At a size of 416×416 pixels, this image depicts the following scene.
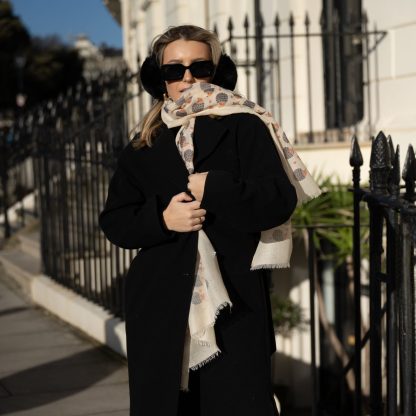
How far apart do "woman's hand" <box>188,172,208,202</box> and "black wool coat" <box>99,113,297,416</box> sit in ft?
0.23

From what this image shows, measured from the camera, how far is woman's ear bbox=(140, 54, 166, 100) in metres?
3.02

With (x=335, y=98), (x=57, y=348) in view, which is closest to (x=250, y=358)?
(x=57, y=348)

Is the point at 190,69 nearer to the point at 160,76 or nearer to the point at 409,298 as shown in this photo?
the point at 160,76

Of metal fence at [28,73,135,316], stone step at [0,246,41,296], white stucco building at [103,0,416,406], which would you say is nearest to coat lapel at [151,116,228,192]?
metal fence at [28,73,135,316]

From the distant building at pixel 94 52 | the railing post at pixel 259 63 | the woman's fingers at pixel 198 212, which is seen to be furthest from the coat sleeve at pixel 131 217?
the distant building at pixel 94 52

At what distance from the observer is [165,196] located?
9.31ft

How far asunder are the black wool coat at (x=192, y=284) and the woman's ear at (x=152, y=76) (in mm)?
237

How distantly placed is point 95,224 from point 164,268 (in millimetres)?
4653

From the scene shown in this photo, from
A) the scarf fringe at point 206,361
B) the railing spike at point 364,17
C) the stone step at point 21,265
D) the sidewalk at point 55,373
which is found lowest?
the sidewalk at point 55,373

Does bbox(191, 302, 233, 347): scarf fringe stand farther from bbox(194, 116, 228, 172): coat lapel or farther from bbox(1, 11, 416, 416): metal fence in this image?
bbox(1, 11, 416, 416): metal fence

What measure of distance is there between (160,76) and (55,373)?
10.1 feet

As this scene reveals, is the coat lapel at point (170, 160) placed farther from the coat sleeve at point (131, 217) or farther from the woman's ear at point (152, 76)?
the woman's ear at point (152, 76)

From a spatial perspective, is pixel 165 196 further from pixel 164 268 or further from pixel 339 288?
pixel 339 288

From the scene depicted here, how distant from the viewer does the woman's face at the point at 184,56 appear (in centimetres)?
289
